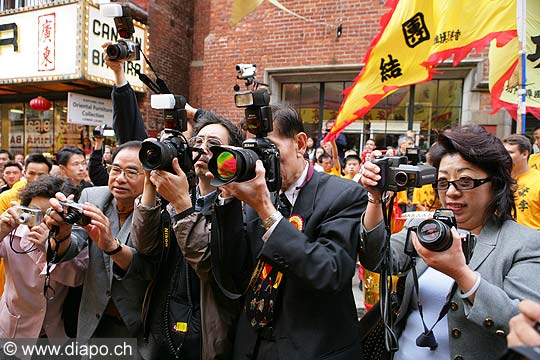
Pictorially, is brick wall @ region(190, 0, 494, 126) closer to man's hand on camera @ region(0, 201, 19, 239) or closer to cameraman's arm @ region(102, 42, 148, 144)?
cameraman's arm @ region(102, 42, 148, 144)

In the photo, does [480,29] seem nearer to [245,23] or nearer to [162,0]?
[245,23]

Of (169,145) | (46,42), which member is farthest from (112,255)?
(46,42)

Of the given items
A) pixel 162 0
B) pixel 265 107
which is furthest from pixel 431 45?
pixel 162 0

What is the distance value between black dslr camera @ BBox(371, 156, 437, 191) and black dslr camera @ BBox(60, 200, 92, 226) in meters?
1.21

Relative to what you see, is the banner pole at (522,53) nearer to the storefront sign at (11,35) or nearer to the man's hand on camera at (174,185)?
the man's hand on camera at (174,185)

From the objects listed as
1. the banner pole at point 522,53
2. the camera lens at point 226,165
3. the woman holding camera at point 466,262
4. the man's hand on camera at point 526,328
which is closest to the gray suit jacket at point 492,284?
the woman holding camera at point 466,262

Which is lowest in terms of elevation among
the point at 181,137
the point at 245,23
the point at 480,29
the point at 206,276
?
the point at 206,276

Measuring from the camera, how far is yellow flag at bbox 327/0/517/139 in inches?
137

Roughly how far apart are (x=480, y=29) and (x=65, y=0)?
21.6ft

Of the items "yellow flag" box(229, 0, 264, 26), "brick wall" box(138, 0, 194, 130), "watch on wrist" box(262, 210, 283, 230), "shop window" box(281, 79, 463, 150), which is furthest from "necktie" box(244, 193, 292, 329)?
"brick wall" box(138, 0, 194, 130)

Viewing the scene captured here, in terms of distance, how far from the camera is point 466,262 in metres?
1.28

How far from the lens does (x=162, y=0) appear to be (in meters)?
8.12

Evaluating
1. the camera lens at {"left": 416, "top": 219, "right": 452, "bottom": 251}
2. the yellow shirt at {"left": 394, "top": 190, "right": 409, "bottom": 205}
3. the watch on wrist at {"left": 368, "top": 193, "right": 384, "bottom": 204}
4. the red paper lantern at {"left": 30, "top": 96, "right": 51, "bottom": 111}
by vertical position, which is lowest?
the yellow shirt at {"left": 394, "top": 190, "right": 409, "bottom": 205}

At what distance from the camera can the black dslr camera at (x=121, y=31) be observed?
6.86 ft
